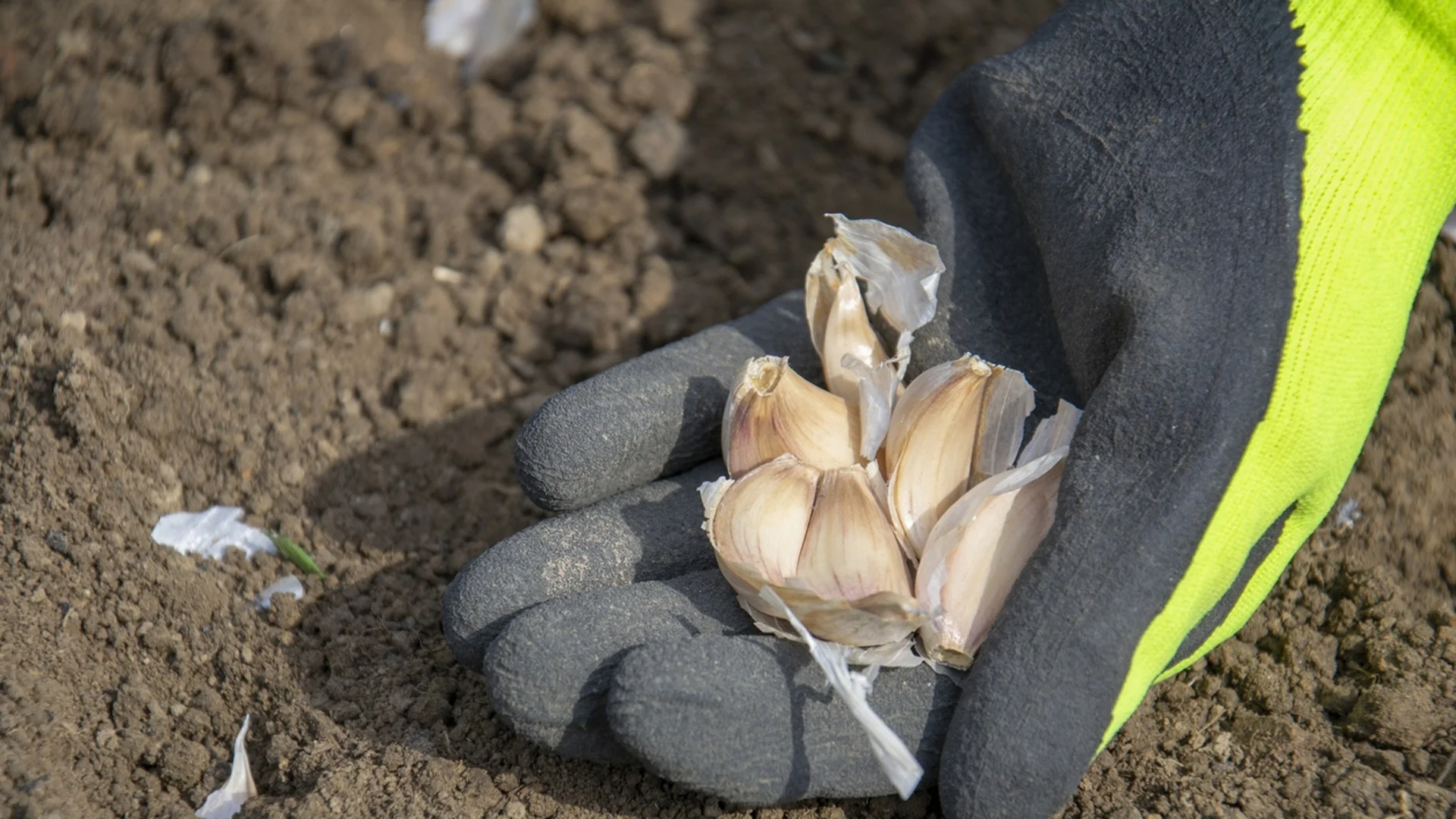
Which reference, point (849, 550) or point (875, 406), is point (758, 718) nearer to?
point (849, 550)

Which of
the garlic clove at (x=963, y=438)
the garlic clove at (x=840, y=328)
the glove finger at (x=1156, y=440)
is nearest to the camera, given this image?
the glove finger at (x=1156, y=440)

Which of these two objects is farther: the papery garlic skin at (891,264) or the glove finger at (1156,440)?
the papery garlic skin at (891,264)

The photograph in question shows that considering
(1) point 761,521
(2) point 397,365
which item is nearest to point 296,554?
(2) point 397,365

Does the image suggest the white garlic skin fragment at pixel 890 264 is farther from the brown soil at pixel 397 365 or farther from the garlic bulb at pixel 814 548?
the brown soil at pixel 397 365

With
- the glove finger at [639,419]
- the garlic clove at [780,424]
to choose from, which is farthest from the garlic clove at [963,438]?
the glove finger at [639,419]

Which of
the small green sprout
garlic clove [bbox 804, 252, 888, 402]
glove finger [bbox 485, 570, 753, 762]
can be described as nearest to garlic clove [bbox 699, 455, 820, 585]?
glove finger [bbox 485, 570, 753, 762]

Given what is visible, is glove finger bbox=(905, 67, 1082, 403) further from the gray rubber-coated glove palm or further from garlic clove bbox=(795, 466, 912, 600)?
garlic clove bbox=(795, 466, 912, 600)

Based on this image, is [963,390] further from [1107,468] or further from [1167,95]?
[1167,95]
